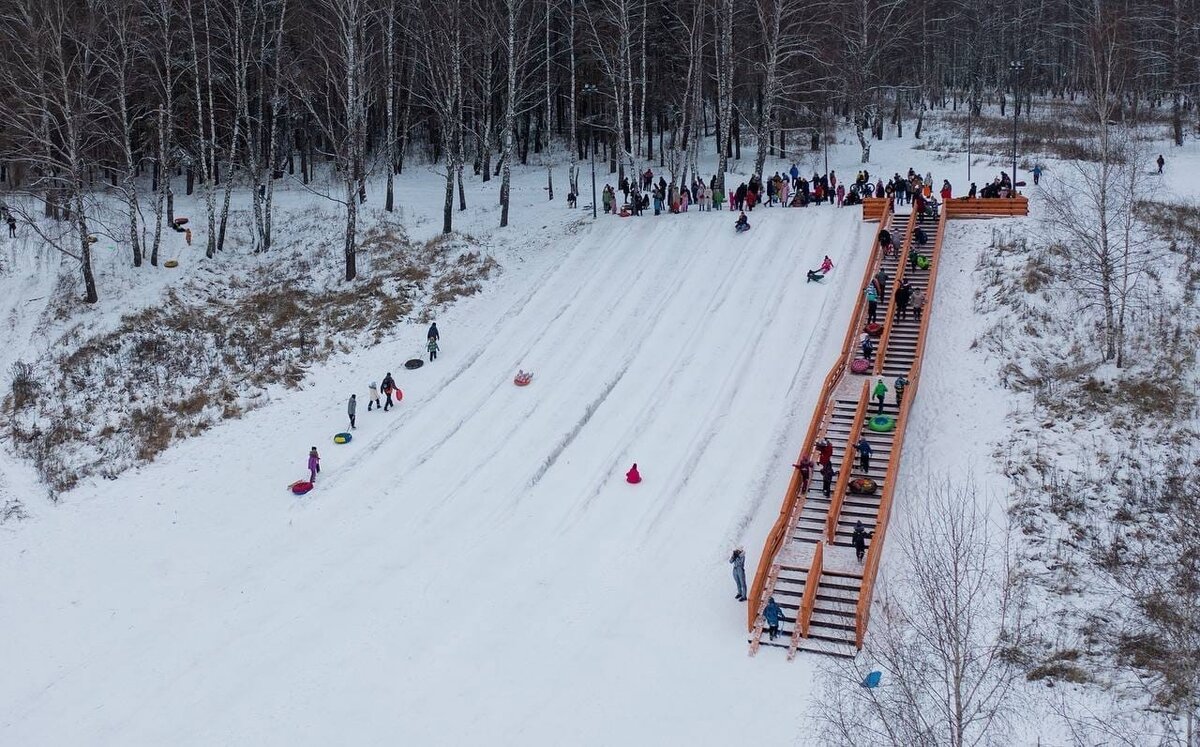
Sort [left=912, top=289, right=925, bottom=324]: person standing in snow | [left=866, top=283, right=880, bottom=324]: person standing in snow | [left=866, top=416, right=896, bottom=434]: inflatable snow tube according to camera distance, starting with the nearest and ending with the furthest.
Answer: [left=866, top=416, right=896, bottom=434]: inflatable snow tube < [left=912, top=289, right=925, bottom=324]: person standing in snow < [left=866, top=283, right=880, bottom=324]: person standing in snow

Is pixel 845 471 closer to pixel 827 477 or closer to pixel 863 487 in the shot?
pixel 827 477

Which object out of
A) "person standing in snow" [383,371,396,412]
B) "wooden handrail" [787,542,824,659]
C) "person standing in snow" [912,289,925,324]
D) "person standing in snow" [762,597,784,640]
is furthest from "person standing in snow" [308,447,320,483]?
"person standing in snow" [912,289,925,324]

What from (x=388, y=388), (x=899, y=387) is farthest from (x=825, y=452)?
(x=388, y=388)

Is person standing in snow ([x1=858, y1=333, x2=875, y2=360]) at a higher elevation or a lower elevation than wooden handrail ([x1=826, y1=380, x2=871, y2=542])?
higher

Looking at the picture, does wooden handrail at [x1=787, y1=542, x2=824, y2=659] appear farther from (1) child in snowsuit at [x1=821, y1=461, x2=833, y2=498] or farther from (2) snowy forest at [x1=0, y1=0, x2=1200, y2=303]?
(2) snowy forest at [x1=0, y1=0, x2=1200, y2=303]

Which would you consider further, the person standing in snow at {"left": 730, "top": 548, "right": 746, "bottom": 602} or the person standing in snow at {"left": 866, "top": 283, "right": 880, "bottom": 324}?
the person standing in snow at {"left": 866, "top": 283, "right": 880, "bottom": 324}

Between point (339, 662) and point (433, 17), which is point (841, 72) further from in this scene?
point (339, 662)
